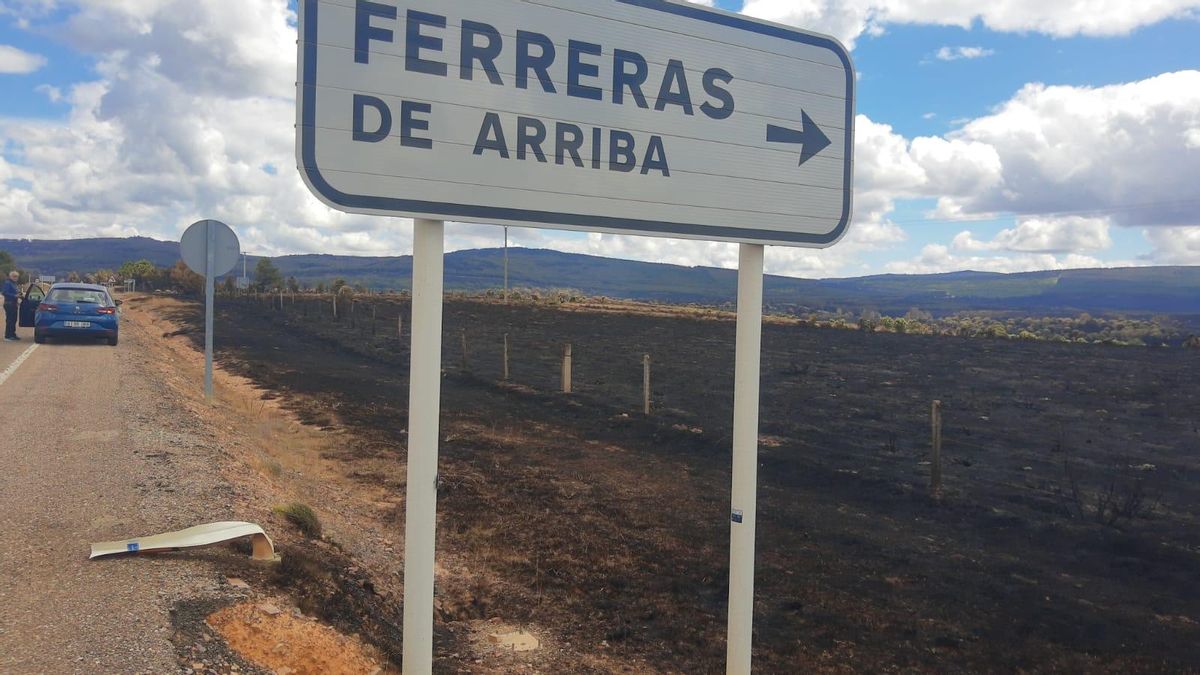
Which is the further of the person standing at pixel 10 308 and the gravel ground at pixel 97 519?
the person standing at pixel 10 308

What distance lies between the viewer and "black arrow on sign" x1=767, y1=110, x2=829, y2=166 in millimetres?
3080

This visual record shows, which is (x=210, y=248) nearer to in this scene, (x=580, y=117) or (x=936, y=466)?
(x=580, y=117)

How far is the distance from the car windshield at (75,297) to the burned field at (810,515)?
3193 mm

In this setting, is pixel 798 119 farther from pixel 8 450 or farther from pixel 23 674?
pixel 8 450

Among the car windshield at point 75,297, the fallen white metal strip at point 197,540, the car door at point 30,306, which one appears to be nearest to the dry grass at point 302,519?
the fallen white metal strip at point 197,540

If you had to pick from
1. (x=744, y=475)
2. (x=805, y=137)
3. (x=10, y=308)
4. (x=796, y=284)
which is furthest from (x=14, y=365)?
(x=796, y=284)

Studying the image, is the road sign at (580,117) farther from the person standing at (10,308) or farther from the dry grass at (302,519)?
the person standing at (10,308)

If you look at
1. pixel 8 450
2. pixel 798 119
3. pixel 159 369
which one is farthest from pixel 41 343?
pixel 798 119

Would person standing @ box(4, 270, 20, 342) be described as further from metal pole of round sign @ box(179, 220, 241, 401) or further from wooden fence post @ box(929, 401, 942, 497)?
wooden fence post @ box(929, 401, 942, 497)

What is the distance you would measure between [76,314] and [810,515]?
56.1ft

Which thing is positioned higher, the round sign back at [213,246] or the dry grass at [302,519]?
the round sign back at [213,246]

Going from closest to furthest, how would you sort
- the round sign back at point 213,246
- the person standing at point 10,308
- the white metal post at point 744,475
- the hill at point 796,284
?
1. the white metal post at point 744,475
2. the round sign back at point 213,246
3. the person standing at point 10,308
4. the hill at point 796,284

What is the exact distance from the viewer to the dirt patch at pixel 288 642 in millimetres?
3811

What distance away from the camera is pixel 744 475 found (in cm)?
304
